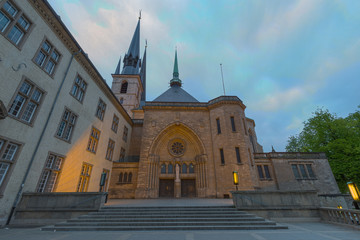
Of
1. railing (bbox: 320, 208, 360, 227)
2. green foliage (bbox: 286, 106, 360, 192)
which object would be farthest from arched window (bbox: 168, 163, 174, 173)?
green foliage (bbox: 286, 106, 360, 192)

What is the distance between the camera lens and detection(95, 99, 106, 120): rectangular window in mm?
14005

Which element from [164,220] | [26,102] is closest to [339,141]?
[164,220]

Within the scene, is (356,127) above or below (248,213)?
above

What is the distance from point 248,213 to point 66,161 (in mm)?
12174

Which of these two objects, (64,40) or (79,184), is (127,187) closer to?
(79,184)

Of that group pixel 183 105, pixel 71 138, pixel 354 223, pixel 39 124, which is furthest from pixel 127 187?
pixel 354 223

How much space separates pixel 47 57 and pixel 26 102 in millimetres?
3190

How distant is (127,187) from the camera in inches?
623

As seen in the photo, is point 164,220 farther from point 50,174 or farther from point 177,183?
point 177,183

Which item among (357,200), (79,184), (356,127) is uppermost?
(356,127)

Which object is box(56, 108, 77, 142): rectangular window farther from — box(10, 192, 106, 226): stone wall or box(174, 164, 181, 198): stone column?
box(174, 164, 181, 198): stone column

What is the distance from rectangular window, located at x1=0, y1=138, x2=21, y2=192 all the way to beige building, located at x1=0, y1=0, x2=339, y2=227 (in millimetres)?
35

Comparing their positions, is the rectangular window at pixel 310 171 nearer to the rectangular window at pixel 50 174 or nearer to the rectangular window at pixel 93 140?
the rectangular window at pixel 93 140

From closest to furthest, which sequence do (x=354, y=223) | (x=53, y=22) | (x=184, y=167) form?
(x=354, y=223)
(x=53, y=22)
(x=184, y=167)
